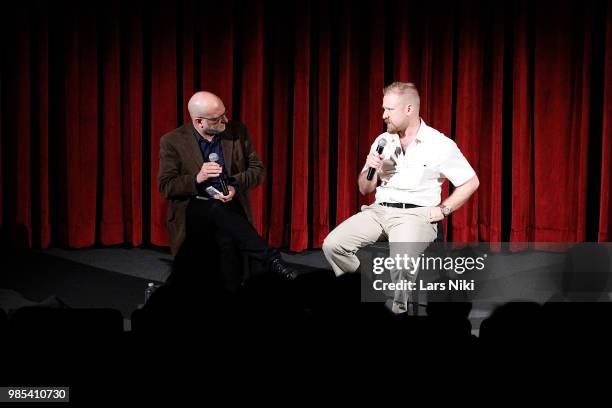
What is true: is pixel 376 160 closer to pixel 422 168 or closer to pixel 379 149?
pixel 379 149

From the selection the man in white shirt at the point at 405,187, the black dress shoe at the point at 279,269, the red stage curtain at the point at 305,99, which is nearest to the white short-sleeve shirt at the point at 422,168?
the man in white shirt at the point at 405,187

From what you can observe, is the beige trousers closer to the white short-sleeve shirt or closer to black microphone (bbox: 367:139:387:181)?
the white short-sleeve shirt

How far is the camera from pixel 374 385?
1.29m

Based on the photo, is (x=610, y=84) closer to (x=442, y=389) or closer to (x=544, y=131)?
(x=544, y=131)

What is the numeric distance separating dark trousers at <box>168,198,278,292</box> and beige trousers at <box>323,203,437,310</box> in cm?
36

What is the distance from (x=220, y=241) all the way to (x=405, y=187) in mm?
845

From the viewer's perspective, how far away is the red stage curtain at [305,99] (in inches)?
166

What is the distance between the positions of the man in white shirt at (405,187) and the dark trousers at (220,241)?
0.37 m

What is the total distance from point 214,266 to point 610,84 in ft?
9.06

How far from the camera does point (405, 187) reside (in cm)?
279

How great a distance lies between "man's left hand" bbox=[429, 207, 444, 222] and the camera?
2666mm

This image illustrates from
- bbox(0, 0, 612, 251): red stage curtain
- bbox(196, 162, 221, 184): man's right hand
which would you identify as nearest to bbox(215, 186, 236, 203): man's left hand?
bbox(196, 162, 221, 184): man's right hand

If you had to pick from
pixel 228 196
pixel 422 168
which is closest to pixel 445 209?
pixel 422 168

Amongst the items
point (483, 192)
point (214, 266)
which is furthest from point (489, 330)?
point (483, 192)
